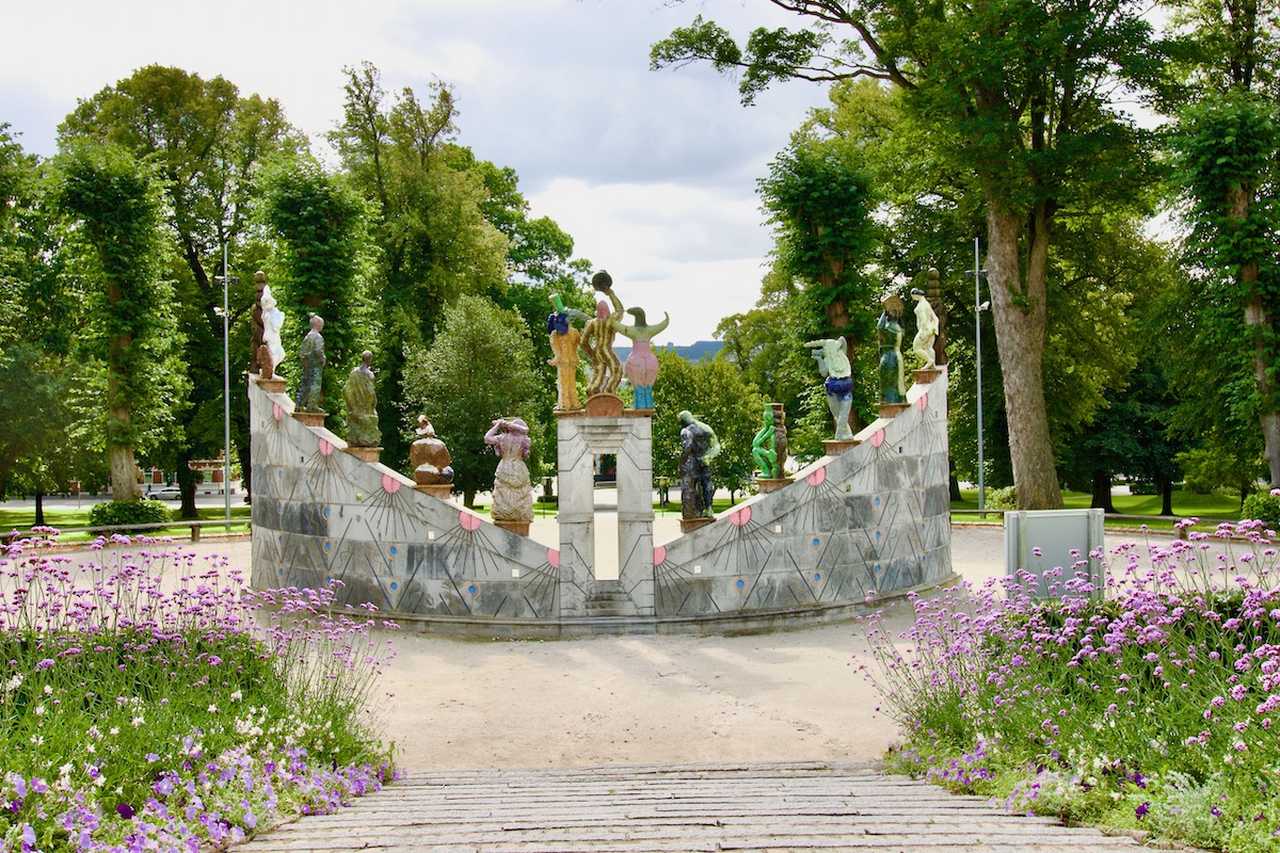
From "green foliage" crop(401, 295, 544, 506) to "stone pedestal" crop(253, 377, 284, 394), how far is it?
715 inches

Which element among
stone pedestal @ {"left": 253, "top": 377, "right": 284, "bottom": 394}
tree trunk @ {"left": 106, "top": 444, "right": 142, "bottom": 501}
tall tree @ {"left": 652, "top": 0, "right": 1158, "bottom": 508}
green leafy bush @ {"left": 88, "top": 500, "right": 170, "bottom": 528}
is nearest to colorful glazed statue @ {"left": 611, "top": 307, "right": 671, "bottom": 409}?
stone pedestal @ {"left": 253, "top": 377, "right": 284, "bottom": 394}

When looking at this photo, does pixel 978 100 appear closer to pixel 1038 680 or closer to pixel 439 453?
pixel 439 453

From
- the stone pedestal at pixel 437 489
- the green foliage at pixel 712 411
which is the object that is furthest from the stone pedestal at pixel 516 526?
the green foliage at pixel 712 411

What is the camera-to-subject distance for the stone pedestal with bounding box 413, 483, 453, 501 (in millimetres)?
15050

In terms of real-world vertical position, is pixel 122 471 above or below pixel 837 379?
below

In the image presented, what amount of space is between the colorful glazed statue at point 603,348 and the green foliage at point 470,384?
2059 cm

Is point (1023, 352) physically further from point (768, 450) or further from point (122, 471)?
point (122, 471)

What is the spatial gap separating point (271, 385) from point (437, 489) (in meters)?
3.49

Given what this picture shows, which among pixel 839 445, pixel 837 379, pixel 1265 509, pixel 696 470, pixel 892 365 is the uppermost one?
pixel 892 365

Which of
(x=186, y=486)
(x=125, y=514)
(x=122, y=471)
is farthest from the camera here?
(x=186, y=486)

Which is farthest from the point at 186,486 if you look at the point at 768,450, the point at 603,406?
the point at 603,406

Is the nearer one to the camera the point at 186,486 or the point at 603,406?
the point at 603,406

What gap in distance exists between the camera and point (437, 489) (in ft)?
51.1

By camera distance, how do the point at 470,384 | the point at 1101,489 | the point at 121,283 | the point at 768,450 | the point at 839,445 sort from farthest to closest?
Answer: 1. the point at 1101,489
2. the point at 470,384
3. the point at 121,283
4. the point at 768,450
5. the point at 839,445
